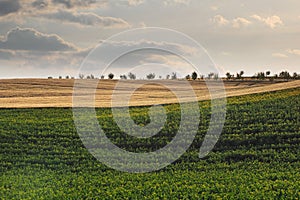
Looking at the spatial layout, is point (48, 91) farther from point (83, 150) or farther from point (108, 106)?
point (83, 150)

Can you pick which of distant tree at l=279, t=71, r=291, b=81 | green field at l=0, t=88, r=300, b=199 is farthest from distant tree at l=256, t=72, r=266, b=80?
green field at l=0, t=88, r=300, b=199

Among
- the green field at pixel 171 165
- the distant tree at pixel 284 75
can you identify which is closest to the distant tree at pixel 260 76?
the distant tree at pixel 284 75

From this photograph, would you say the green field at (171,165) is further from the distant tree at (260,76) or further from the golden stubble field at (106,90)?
the distant tree at (260,76)

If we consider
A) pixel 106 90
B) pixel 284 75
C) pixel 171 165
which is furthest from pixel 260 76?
pixel 171 165

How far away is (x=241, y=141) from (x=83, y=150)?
1044cm

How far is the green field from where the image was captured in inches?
797

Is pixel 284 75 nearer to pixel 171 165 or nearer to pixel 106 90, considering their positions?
pixel 106 90

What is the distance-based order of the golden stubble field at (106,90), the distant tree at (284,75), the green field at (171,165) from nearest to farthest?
the green field at (171,165), the golden stubble field at (106,90), the distant tree at (284,75)

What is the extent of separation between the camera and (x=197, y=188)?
797 inches

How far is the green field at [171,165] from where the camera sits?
797 inches

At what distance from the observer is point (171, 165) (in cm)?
2658

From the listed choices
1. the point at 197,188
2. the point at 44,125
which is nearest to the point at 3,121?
the point at 44,125

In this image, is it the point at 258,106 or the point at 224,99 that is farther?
the point at 224,99

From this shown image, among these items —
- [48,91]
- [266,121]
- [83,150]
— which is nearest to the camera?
[83,150]
